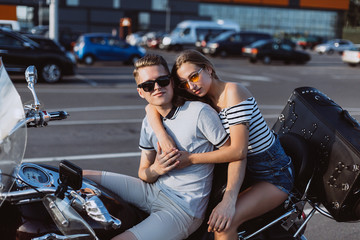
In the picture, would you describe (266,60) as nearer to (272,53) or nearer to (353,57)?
(272,53)

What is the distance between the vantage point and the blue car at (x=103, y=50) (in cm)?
2211

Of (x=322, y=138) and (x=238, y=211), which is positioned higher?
(x=322, y=138)

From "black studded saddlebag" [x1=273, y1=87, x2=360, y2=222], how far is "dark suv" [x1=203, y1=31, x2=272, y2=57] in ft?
91.5

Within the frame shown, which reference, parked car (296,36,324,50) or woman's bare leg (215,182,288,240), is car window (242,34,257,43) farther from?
woman's bare leg (215,182,288,240)

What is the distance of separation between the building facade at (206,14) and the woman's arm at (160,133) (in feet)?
200

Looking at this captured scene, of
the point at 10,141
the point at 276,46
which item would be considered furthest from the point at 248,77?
the point at 10,141

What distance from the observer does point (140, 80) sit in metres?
2.68

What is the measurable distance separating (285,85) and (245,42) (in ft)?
51.7

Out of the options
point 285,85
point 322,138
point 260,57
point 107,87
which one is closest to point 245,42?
point 260,57

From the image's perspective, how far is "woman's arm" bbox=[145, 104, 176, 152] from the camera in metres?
2.64

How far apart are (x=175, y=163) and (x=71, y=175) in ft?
2.26

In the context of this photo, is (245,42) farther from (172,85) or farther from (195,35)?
(172,85)

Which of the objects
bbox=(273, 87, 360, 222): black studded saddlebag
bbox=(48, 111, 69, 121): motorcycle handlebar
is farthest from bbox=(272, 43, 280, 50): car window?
bbox=(48, 111, 69, 121): motorcycle handlebar

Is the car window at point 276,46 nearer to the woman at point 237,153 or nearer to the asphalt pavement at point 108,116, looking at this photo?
the asphalt pavement at point 108,116
